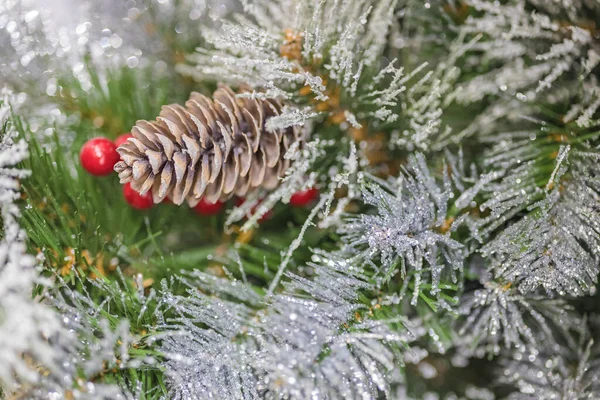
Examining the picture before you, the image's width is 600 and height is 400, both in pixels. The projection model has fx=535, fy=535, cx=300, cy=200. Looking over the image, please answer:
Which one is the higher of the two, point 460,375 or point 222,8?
point 222,8

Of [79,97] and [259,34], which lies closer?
[259,34]

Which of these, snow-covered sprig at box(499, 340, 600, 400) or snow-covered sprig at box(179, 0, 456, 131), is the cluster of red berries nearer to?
snow-covered sprig at box(179, 0, 456, 131)

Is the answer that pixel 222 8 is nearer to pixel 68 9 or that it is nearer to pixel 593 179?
pixel 68 9

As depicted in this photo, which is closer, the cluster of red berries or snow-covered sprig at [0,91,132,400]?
snow-covered sprig at [0,91,132,400]

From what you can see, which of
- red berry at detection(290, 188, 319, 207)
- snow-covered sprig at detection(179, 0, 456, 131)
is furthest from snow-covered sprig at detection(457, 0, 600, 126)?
red berry at detection(290, 188, 319, 207)

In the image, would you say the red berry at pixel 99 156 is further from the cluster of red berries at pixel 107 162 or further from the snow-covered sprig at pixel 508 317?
the snow-covered sprig at pixel 508 317

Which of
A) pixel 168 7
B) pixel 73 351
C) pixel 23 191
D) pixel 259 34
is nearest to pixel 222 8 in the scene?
pixel 168 7
